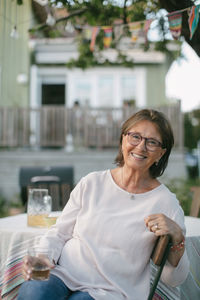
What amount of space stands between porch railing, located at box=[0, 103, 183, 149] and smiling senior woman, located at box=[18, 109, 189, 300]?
26.0 feet

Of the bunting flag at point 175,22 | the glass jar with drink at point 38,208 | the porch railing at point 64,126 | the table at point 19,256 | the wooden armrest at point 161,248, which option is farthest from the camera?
the porch railing at point 64,126

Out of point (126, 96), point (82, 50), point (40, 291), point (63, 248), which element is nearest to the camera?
point (40, 291)

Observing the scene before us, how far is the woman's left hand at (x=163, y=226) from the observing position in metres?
1.83

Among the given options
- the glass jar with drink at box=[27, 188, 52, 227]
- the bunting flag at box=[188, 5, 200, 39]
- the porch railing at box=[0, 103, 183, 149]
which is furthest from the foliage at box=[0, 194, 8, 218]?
the bunting flag at box=[188, 5, 200, 39]

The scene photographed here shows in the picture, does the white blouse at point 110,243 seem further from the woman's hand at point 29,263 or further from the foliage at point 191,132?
the foliage at point 191,132

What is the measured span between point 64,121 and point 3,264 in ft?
25.3

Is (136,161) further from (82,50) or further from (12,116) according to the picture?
(12,116)

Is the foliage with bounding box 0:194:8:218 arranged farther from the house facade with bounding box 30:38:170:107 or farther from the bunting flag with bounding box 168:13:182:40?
the house facade with bounding box 30:38:170:107

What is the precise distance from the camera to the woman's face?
2160 mm

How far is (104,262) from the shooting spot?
1983 mm

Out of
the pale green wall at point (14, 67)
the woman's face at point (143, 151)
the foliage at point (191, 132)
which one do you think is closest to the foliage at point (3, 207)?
the pale green wall at point (14, 67)

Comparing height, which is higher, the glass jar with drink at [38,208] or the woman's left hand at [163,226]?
the woman's left hand at [163,226]

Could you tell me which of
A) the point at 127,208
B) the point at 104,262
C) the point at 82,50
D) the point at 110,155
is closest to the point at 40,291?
the point at 104,262

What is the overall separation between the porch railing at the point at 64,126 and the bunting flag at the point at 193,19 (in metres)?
6.40
